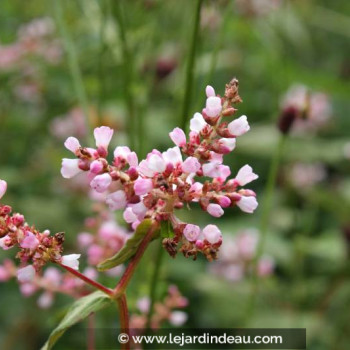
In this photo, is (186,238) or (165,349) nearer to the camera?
(186,238)

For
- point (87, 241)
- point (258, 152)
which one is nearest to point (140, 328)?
point (87, 241)

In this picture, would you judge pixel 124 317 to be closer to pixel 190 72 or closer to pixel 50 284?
pixel 50 284

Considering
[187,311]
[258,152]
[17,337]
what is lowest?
[17,337]

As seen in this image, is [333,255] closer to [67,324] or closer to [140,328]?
[140,328]

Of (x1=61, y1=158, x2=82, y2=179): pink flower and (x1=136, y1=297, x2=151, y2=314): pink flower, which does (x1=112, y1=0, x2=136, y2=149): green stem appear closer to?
(x1=136, y1=297, x2=151, y2=314): pink flower

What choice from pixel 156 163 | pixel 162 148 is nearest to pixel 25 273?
pixel 156 163

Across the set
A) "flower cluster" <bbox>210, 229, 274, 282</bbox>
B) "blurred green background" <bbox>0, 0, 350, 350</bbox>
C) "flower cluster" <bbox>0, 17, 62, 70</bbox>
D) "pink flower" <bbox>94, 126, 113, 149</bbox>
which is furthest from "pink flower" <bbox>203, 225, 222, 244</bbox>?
"flower cluster" <bbox>0, 17, 62, 70</bbox>
